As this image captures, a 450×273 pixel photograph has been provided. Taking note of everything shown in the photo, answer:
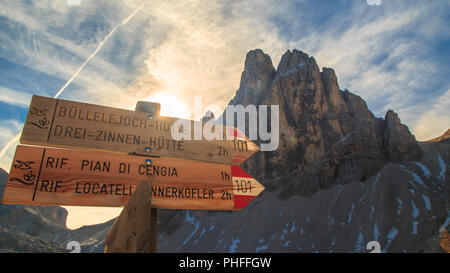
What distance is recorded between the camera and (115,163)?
2.70 m

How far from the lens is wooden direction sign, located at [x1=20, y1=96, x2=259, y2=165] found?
2654 mm

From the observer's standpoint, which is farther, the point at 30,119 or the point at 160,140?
the point at 160,140

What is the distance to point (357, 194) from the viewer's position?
6606 cm

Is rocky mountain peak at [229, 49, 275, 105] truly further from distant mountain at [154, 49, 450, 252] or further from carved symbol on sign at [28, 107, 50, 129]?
carved symbol on sign at [28, 107, 50, 129]

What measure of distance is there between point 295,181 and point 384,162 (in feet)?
79.5

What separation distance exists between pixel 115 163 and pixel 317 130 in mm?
87131

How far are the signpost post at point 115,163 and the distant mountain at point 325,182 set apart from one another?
4865cm

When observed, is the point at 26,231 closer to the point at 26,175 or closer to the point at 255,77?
the point at 255,77

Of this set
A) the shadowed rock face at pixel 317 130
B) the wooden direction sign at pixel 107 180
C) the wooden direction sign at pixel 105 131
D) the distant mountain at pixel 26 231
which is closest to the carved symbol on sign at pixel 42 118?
the wooden direction sign at pixel 105 131

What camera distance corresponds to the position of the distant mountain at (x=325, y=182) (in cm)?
5544

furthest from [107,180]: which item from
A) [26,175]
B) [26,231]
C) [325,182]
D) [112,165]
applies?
[26,231]

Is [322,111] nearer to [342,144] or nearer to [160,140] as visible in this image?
[342,144]

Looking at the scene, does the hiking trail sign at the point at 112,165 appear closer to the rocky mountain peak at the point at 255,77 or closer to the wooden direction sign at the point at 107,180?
the wooden direction sign at the point at 107,180
